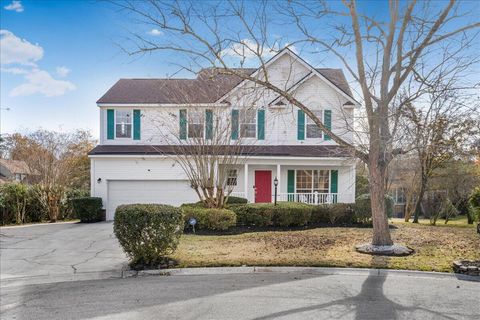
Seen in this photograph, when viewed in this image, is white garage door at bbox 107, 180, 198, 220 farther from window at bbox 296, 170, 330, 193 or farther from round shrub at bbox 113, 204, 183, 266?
round shrub at bbox 113, 204, 183, 266

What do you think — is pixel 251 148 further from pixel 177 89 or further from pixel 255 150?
pixel 177 89

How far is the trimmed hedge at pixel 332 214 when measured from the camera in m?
15.0

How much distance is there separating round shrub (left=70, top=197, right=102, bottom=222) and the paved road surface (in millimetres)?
11356

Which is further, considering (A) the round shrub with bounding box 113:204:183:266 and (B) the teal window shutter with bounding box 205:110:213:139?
(B) the teal window shutter with bounding box 205:110:213:139

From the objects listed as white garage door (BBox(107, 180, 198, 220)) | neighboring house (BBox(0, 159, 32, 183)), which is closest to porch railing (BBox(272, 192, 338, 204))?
white garage door (BBox(107, 180, 198, 220))

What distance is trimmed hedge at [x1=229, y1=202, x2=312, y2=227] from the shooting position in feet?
46.4

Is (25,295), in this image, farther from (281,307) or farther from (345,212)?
(345,212)

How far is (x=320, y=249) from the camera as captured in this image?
984cm

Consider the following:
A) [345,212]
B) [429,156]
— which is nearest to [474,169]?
[429,156]

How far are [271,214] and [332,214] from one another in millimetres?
2621

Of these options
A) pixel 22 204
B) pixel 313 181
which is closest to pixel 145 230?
pixel 313 181

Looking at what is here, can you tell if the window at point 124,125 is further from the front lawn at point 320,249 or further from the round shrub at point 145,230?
the round shrub at point 145,230

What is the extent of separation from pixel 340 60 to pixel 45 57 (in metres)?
10.6

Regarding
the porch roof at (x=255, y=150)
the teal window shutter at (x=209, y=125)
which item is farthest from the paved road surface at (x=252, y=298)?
the porch roof at (x=255, y=150)
